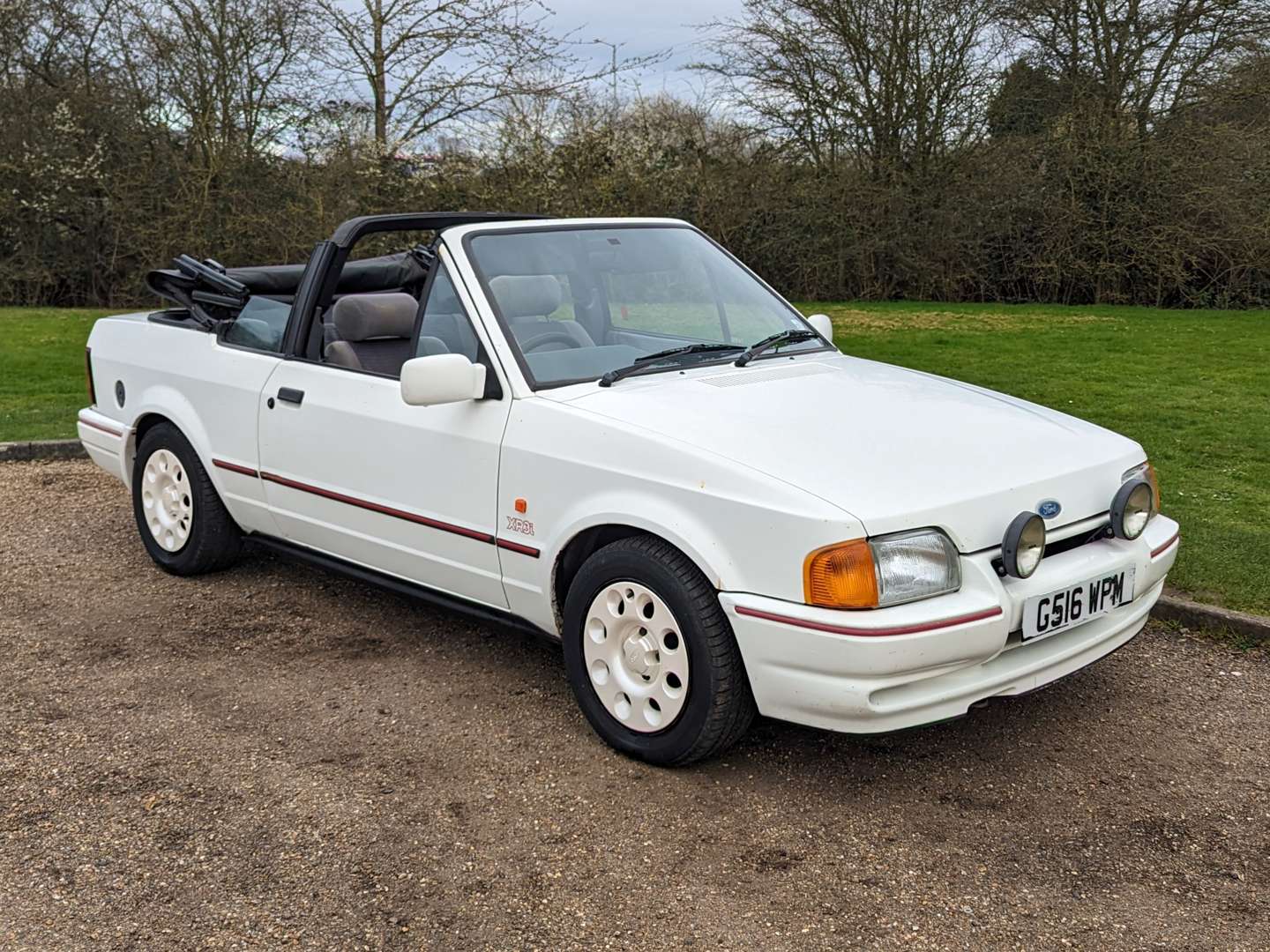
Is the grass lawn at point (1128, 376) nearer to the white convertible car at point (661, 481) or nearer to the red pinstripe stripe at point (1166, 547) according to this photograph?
the red pinstripe stripe at point (1166, 547)

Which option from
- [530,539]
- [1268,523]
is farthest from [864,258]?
[530,539]

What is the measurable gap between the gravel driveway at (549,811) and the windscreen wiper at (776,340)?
1362mm

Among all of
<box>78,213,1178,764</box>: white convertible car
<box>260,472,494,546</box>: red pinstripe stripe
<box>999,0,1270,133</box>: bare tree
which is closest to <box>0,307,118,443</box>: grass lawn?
<box>78,213,1178,764</box>: white convertible car

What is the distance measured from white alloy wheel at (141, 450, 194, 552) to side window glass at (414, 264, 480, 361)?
1748 millimetres

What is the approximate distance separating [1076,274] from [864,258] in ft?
11.4

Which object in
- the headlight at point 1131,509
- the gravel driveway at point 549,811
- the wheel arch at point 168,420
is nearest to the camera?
the gravel driveway at point 549,811

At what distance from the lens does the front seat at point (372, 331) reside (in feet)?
16.5

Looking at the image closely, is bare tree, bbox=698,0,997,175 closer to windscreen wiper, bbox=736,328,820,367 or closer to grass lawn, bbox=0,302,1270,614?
grass lawn, bbox=0,302,1270,614

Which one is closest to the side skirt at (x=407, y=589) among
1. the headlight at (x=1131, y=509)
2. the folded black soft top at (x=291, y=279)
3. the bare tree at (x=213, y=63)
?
the folded black soft top at (x=291, y=279)

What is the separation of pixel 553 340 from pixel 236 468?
1759 millimetres

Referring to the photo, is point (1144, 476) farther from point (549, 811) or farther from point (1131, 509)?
point (549, 811)

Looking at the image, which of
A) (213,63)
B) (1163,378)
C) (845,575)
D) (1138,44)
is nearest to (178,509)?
(845,575)

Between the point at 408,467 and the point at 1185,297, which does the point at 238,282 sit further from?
the point at 1185,297

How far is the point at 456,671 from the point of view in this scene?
486 cm
